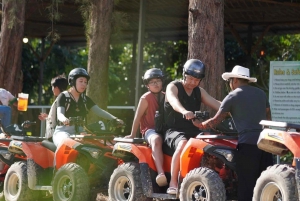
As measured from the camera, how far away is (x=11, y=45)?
56.5ft

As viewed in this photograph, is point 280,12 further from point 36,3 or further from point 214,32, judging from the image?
point 214,32

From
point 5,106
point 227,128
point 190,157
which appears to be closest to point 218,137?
point 227,128

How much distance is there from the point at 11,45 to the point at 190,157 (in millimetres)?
9203

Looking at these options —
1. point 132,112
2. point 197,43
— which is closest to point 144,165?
point 197,43

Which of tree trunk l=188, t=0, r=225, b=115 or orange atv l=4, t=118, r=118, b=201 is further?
tree trunk l=188, t=0, r=225, b=115

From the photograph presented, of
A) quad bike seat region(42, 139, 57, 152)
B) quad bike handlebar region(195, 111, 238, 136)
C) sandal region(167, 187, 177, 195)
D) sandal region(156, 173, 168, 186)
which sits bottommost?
sandal region(167, 187, 177, 195)

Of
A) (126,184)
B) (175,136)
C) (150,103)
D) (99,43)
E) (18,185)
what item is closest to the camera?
(175,136)

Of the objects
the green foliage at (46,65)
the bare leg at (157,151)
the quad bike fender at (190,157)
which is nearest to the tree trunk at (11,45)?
the bare leg at (157,151)

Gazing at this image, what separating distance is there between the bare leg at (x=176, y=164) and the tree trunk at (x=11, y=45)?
8520 millimetres

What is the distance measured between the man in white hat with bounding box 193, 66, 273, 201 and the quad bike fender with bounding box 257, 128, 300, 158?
0.45 meters

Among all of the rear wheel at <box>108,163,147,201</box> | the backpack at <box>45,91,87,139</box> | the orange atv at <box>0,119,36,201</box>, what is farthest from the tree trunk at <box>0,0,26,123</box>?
the rear wheel at <box>108,163,147,201</box>

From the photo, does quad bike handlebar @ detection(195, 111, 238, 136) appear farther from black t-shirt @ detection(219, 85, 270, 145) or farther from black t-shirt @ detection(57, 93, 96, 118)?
black t-shirt @ detection(57, 93, 96, 118)

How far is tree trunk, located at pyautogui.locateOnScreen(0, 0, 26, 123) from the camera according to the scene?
16844mm

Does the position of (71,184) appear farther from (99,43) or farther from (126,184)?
(99,43)
